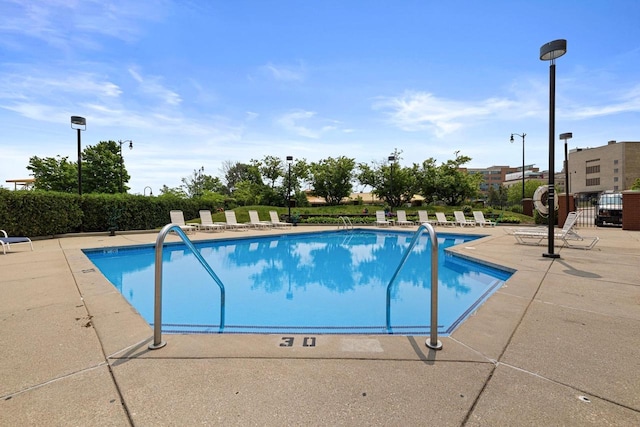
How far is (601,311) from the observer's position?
373cm

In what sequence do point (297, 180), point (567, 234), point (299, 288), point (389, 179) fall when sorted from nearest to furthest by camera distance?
point (299, 288) < point (567, 234) < point (389, 179) < point (297, 180)

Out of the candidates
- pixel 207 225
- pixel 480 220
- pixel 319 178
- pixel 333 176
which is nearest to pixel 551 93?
pixel 480 220

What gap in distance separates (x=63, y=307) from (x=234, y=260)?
5887mm

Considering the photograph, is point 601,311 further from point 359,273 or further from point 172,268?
point 172,268

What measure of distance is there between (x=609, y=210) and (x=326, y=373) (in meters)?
19.2

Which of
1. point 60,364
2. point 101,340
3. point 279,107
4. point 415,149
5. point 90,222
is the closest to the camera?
point 60,364

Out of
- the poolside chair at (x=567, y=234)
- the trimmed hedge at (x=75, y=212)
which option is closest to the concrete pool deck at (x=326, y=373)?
the poolside chair at (x=567, y=234)

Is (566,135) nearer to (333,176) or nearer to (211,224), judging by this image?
(211,224)

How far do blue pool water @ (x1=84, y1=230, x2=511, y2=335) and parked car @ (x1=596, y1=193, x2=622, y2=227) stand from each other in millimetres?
11374

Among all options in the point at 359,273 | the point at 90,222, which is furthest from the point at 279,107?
the point at 359,273

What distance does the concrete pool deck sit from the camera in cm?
187

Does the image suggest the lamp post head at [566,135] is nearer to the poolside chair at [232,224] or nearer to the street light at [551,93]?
the street light at [551,93]

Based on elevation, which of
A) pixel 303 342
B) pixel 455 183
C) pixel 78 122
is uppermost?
pixel 78 122

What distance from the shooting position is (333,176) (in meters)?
32.2
